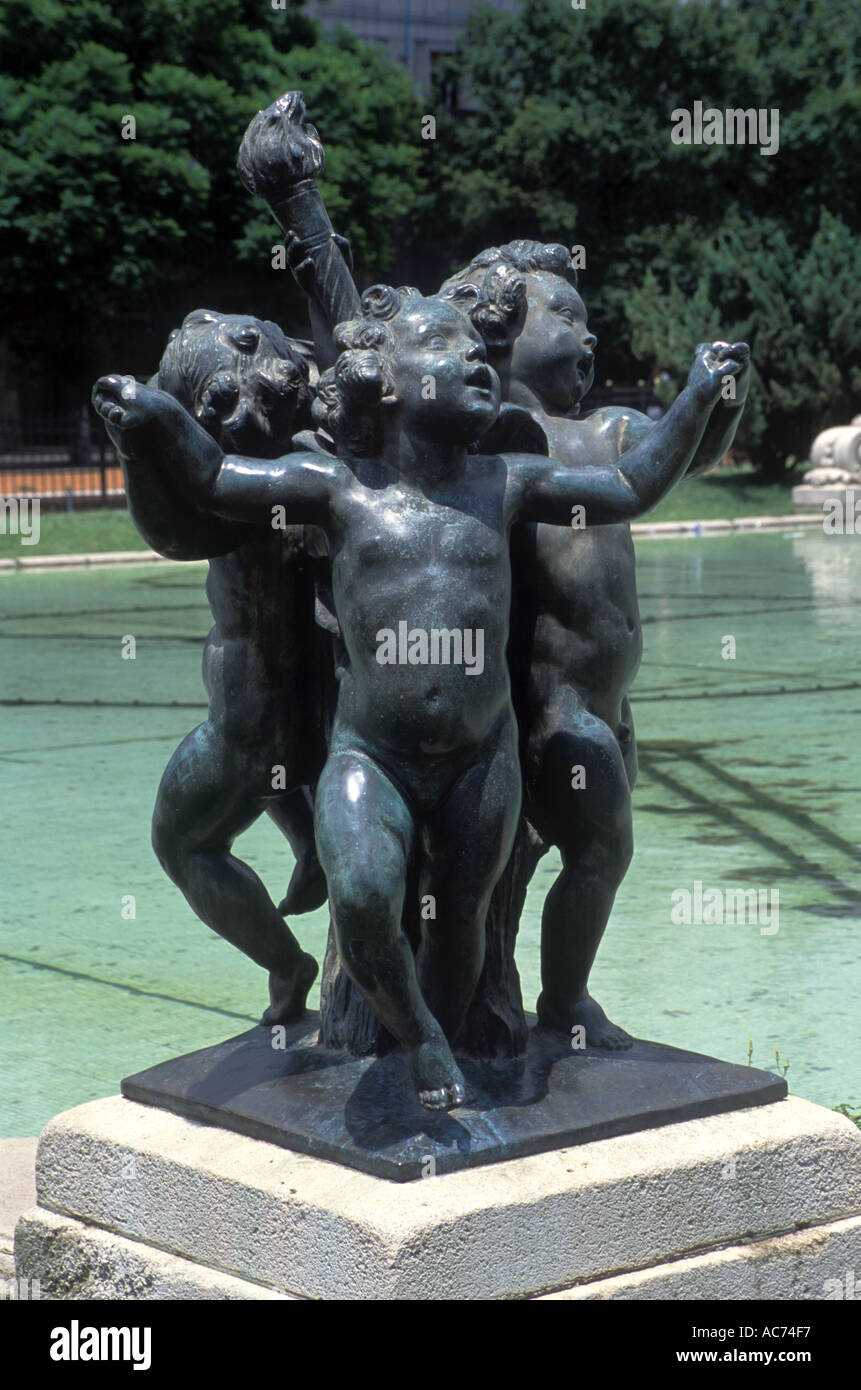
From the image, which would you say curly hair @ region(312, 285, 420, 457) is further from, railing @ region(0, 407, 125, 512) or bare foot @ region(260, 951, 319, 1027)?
railing @ region(0, 407, 125, 512)

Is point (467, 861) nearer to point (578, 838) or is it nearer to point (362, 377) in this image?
point (578, 838)

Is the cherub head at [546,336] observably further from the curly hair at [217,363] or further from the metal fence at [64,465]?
the metal fence at [64,465]

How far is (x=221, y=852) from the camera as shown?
139 inches

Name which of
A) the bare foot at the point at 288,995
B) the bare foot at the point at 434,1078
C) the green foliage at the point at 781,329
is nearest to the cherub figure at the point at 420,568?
the bare foot at the point at 434,1078

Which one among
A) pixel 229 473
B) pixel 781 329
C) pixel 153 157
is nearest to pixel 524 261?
pixel 229 473

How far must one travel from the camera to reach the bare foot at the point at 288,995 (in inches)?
143

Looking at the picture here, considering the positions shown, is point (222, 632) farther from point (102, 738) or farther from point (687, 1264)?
point (102, 738)

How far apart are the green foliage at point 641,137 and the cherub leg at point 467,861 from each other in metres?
32.5

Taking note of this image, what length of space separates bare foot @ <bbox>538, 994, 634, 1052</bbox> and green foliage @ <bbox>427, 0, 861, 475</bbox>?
3217 cm

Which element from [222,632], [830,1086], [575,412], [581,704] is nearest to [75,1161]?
[222,632]

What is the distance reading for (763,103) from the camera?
4072 centimetres

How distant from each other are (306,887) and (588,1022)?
24.8 inches
